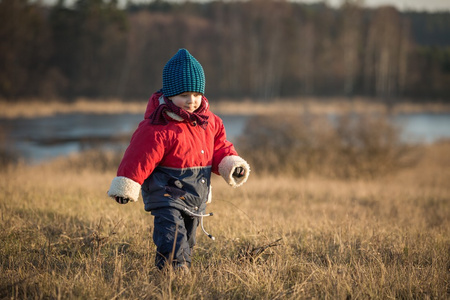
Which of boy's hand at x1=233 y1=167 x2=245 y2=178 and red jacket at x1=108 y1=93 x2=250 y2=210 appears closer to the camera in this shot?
red jacket at x1=108 y1=93 x2=250 y2=210

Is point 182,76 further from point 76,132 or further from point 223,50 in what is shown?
point 223,50

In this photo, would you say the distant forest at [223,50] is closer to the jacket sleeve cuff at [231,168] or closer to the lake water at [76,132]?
the lake water at [76,132]

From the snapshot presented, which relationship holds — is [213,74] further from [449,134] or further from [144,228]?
[144,228]

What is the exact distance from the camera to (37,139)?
22047mm

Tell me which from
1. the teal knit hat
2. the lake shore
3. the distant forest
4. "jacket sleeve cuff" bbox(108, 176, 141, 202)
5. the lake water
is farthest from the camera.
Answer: the distant forest

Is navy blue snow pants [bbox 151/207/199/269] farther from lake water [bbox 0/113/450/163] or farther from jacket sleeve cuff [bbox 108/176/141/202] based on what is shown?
lake water [bbox 0/113/450/163]

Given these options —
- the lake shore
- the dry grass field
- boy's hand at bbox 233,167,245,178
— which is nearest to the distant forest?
the lake shore

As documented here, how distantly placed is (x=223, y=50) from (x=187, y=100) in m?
39.3

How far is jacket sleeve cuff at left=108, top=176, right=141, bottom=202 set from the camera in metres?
3.00

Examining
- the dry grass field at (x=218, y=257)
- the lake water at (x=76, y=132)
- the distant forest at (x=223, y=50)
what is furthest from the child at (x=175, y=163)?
A: the distant forest at (x=223, y=50)

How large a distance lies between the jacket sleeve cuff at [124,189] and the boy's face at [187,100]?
70 cm

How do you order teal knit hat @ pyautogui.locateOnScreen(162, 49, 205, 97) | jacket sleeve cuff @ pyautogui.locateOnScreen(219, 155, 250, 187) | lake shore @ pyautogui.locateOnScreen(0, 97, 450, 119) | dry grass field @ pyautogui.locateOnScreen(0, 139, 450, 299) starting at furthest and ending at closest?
lake shore @ pyautogui.locateOnScreen(0, 97, 450, 119) < jacket sleeve cuff @ pyautogui.locateOnScreen(219, 155, 250, 187) < teal knit hat @ pyautogui.locateOnScreen(162, 49, 205, 97) < dry grass field @ pyautogui.locateOnScreen(0, 139, 450, 299)

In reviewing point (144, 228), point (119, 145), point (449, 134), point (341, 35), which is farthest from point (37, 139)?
point (341, 35)

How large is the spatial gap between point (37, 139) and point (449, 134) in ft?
71.9
